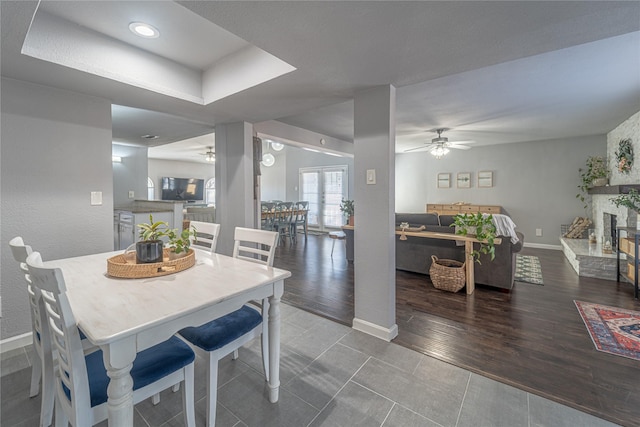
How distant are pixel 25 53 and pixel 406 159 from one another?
23.7ft

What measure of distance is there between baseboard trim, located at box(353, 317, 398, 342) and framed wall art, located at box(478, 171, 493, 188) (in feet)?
17.8

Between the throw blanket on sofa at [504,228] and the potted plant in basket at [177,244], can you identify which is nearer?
the potted plant in basket at [177,244]

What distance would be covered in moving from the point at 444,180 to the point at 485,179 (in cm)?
90

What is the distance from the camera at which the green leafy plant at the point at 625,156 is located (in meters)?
4.07

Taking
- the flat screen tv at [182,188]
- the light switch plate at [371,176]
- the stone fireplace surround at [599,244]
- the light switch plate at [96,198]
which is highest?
the flat screen tv at [182,188]

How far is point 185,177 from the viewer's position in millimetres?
9938

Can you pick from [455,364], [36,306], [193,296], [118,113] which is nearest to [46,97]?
[118,113]

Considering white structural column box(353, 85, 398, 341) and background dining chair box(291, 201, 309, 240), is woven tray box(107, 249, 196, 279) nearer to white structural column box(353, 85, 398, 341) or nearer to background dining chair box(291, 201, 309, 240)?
white structural column box(353, 85, 398, 341)

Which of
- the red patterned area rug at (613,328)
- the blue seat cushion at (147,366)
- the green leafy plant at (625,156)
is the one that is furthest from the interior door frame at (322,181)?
the blue seat cushion at (147,366)

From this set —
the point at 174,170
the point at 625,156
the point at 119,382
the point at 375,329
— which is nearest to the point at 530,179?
the point at 625,156

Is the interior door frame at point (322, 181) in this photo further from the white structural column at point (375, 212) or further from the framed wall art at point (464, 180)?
the white structural column at point (375, 212)

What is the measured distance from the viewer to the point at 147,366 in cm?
122

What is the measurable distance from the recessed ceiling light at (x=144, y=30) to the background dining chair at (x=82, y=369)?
173 centimetres

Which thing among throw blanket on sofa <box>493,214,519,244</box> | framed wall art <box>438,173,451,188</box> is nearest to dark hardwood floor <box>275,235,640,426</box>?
throw blanket on sofa <box>493,214,519,244</box>
